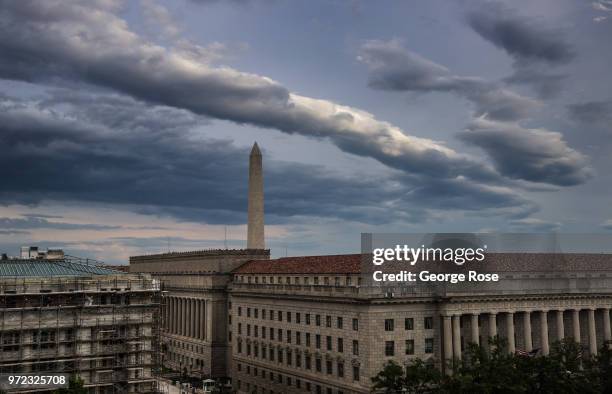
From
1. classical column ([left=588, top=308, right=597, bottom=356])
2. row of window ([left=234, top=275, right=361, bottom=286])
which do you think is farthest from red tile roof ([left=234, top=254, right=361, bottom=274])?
classical column ([left=588, top=308, right=597, bottom=356])

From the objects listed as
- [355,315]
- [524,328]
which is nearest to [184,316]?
[355,315]

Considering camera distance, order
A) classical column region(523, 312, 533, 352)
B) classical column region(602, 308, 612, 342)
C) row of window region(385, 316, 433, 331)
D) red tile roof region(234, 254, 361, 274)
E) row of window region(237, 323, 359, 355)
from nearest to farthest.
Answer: row of window region(385, 316, 433, 331)
row of window region(237, 323, 359, 355)
classical column region(523, 312, 533, 352)
red tile roof region(234, 254, 361, 274)
classical column region(602, 308, 612, 342)

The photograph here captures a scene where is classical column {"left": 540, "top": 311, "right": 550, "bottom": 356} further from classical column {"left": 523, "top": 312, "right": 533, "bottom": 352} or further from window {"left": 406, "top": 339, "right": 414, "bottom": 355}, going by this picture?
window {"left": 406, "top": 339, "right": 414, "bottom": 355}

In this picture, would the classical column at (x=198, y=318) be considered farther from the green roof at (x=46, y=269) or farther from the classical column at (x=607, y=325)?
the classical column at (x=607, y=325)

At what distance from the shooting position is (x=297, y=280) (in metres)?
115

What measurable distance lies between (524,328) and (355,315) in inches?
1119

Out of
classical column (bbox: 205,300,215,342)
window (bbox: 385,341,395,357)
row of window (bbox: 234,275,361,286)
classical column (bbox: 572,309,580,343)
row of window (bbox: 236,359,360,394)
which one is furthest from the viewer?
classical column (bbox: 205,300,215,342)

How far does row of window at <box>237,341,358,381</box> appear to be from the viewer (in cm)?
9319

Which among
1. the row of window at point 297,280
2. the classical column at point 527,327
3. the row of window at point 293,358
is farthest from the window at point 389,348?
the classical column at point 527,327

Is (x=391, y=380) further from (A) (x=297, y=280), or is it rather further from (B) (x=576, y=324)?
(B) (x=576, y=324)

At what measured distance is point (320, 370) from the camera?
97562mm

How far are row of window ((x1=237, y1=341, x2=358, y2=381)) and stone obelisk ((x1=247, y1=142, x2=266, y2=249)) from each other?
3184cm

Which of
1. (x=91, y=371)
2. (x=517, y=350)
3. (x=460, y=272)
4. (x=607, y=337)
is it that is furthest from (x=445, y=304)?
(x=91, y=371)

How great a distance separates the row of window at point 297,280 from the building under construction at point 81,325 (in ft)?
88.8
